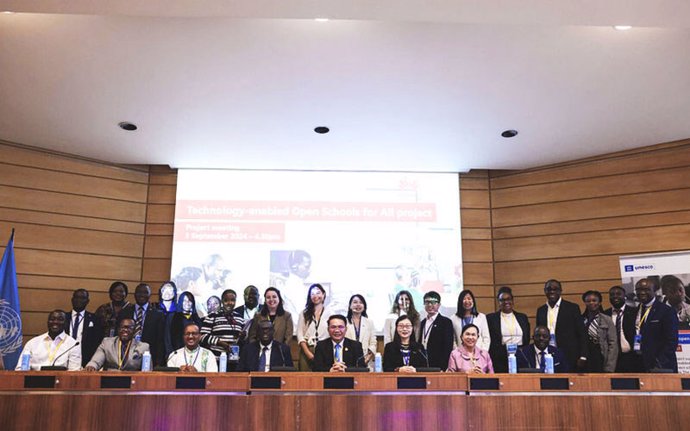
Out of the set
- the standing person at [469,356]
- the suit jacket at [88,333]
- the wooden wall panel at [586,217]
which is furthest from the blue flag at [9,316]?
the wooden wall panel at [586,217]

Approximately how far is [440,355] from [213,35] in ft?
11.5

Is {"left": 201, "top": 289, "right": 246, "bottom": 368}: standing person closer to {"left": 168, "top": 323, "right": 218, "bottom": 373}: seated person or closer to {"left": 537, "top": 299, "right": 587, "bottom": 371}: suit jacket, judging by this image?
{"left": 168, "top": 323, "right": 218, "bottom": 373}: seated person

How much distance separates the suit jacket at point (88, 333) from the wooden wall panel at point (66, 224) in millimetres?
1273

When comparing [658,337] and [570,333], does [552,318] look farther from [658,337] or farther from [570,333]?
[658,337]

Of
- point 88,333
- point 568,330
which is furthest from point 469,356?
point 88,333

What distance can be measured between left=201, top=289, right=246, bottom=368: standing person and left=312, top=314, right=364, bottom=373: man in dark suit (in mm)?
1249

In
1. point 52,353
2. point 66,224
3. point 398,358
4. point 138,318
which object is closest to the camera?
point 398,358

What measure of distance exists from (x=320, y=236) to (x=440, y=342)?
2513 millimetres

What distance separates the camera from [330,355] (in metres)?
4.72

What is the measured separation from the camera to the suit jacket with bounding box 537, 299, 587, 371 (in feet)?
18.6

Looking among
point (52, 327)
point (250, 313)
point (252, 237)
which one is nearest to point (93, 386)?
point (52, 327)

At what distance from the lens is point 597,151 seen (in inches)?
281

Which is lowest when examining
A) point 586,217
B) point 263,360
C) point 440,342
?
point 263,360

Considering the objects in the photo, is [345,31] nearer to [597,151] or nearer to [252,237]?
[252,237]
